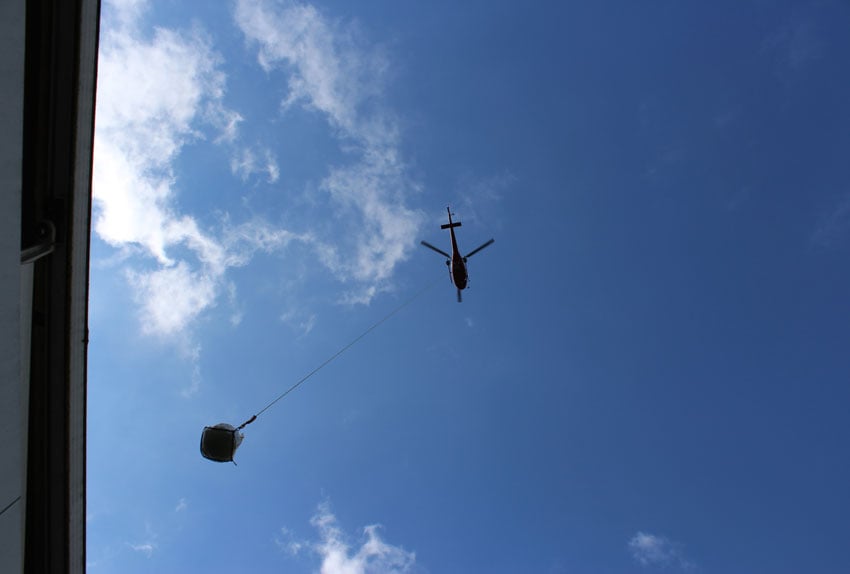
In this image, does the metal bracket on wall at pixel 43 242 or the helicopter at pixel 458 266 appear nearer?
the metal bracket on wall at pixel 43 242

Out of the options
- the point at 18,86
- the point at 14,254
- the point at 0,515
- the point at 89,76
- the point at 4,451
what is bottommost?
the point at 0,515

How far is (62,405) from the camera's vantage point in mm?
10016

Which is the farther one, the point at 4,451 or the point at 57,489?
the point at 57,489

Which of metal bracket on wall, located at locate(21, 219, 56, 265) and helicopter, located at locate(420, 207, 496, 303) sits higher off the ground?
helicopter, located at locate(420, 207, 496, 303)

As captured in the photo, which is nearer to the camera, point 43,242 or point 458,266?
point 43,242

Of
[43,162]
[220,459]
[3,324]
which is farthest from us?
[220,459]

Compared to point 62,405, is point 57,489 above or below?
below

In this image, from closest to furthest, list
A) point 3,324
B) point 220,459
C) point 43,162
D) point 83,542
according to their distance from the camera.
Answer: point 3,324 → point 43,162 → point 83,542 → point 220,459

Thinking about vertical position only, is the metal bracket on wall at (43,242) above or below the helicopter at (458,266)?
below

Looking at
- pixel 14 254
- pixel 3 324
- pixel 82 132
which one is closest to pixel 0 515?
pixel 3 324

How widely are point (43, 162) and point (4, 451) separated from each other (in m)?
5.99

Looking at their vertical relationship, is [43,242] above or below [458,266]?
below

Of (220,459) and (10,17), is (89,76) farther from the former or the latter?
(220,459)

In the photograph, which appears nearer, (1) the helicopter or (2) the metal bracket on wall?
(2) the metal bracket on wall
